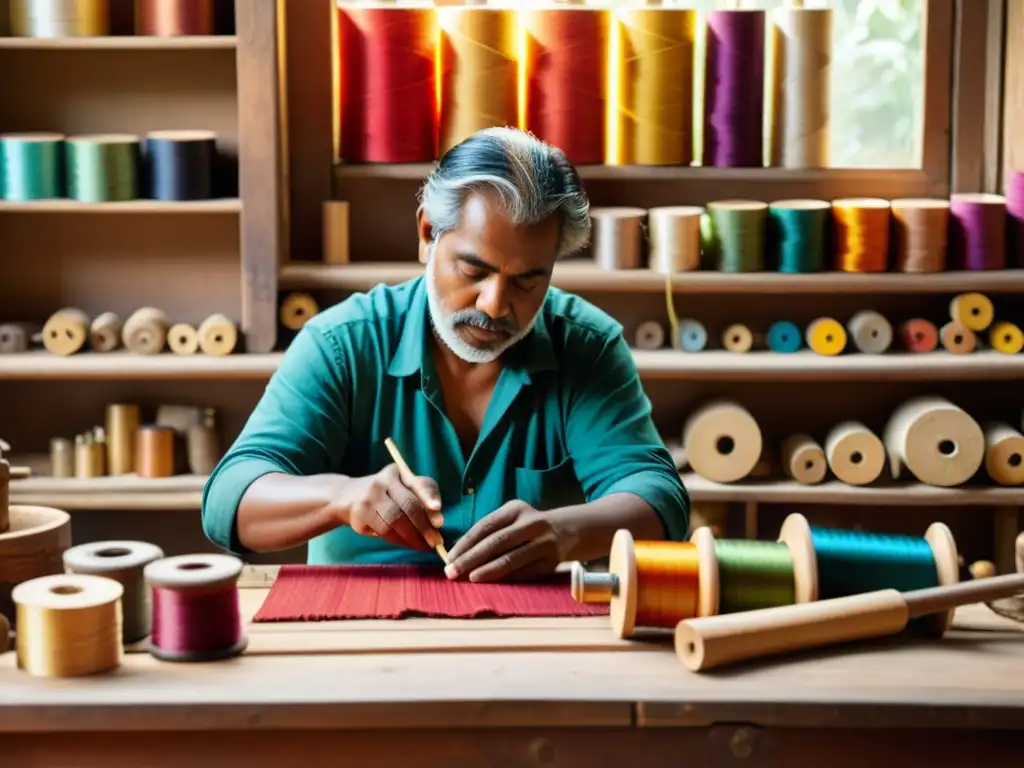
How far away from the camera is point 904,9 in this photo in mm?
4688

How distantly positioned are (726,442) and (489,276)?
1.95 metres

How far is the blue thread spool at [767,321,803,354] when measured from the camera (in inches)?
180

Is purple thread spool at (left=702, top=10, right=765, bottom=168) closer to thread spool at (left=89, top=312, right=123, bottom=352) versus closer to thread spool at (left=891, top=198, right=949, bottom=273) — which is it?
thread spool at (left=891, top=198, right=949, bottom=273)

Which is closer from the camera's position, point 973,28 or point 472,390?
point 472,390

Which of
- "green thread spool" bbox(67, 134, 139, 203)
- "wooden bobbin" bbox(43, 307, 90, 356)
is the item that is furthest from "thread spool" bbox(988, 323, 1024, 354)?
"wooden bobbin" bbox(43, 307, 90, 356)

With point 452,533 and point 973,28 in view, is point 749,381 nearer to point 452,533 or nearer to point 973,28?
point 973,28

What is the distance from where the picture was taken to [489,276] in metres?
2.70

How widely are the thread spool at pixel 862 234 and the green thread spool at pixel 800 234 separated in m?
0.05

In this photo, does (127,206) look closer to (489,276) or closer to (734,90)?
(734,90)

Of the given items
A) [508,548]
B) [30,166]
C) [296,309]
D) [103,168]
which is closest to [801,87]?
[296,309]

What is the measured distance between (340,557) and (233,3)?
A: 2.19 m

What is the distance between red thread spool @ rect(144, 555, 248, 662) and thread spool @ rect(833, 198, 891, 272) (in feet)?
9.16

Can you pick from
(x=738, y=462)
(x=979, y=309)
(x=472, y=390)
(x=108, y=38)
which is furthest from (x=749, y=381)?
(x=108, y=38)

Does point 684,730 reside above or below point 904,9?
below
